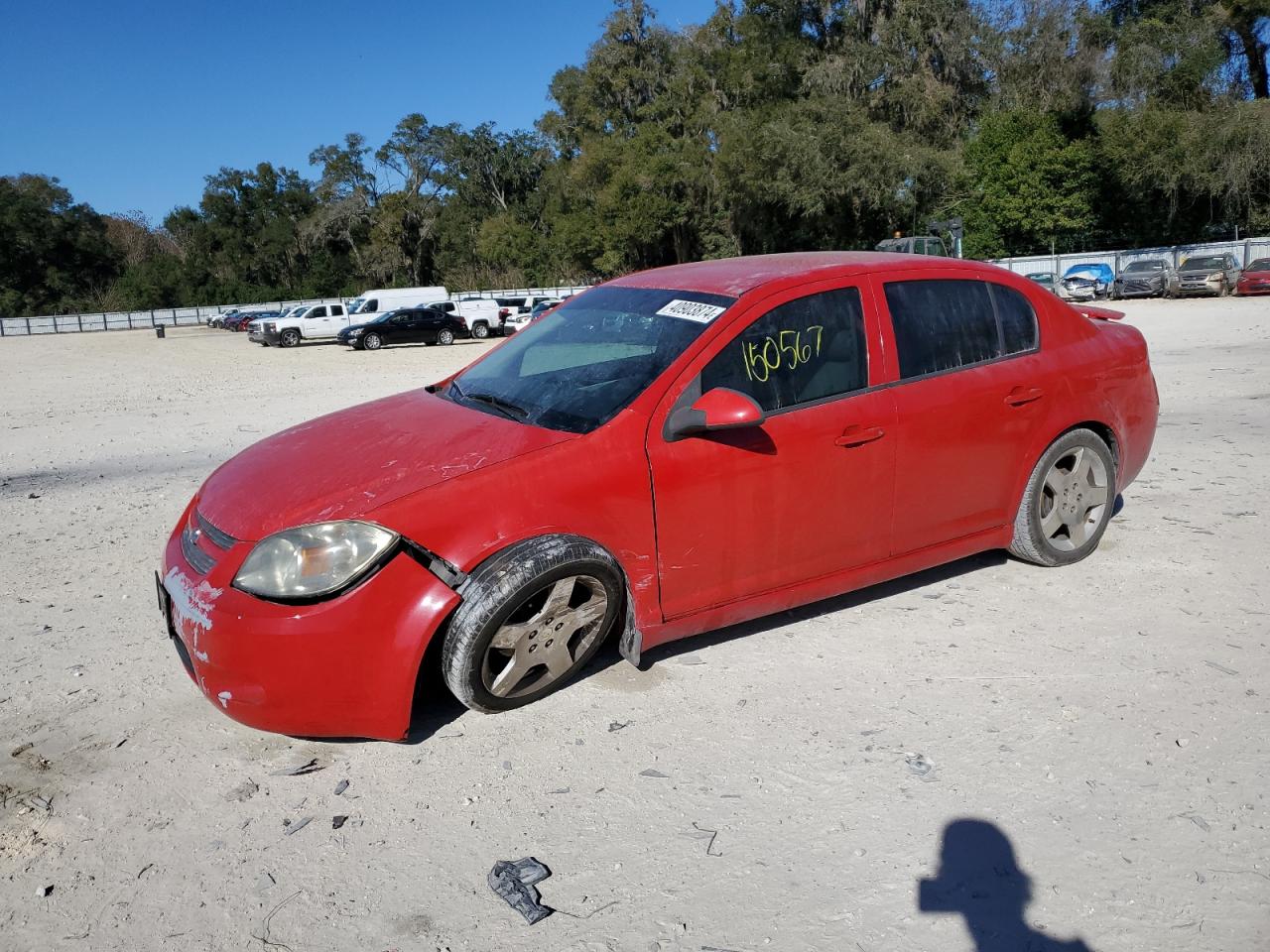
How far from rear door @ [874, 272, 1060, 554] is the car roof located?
8cm

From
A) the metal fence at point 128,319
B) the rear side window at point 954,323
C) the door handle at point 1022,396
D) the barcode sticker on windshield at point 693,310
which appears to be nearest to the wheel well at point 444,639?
the barcode sticker on windshield at point 693,310

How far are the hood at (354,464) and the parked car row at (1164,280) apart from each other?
97.8ft

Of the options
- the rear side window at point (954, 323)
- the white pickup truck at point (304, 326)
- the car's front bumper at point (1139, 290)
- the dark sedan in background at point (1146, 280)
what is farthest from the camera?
the white pickup truck at point (304, 326)

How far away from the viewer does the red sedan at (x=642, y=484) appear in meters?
3.21

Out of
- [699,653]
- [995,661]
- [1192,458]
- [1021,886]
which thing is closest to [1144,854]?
[1021,886]

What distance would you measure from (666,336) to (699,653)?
1.35 meters

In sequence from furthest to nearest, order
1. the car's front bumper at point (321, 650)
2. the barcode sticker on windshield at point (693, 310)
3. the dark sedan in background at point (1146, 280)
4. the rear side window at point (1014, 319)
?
the dark sedan in background at point (1146, 280)
the rear side window at point (1014, 319)
the barcode sticker on windshield at point (693, 310)
the car's front bumper at point (321, 650)

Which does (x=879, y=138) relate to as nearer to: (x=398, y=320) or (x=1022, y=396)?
(x=398, y=320)

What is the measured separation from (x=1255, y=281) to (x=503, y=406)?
33.9m

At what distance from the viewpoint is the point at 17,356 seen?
32500 mm

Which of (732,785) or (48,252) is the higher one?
(48,252)

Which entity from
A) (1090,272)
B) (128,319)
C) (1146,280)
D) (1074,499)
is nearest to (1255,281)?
(1146,280)

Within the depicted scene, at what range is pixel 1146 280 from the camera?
115 feet

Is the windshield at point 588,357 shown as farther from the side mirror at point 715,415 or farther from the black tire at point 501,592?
the black tire at point 501,592
